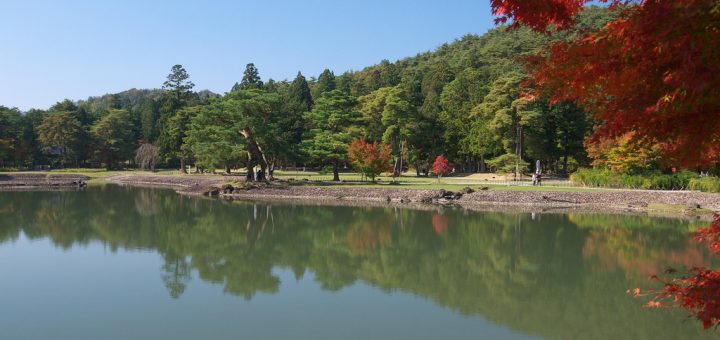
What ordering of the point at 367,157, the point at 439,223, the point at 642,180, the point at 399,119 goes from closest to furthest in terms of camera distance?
the point at 439,223, the point at 642,180, the point at 367,157, the point at 399,119

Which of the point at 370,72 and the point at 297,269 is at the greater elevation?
the point at 370,72

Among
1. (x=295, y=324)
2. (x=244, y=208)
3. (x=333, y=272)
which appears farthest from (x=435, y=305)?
(x=244, y=208)

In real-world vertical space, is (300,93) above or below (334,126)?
above

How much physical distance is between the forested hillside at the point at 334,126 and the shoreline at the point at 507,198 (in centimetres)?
386

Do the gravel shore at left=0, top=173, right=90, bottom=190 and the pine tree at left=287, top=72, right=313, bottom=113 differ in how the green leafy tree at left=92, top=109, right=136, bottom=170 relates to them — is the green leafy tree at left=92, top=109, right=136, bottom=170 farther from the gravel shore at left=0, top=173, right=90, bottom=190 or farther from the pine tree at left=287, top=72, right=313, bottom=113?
the pine tree at left=287, top=72, right=313, bottom=113

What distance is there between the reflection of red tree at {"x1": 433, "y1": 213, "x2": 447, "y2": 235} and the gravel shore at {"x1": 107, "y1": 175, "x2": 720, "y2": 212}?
556 centimetres

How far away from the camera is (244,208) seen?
26.5 m

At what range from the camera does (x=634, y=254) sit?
14859mm

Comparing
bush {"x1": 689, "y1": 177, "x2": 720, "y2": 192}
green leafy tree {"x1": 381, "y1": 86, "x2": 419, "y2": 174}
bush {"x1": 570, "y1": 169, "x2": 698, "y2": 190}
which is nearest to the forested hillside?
green leafy tree {"x1": 381, "y1": 86, "x2": 419, "y2": 174}

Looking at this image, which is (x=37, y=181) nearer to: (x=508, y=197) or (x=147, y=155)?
(x=147, y=155)

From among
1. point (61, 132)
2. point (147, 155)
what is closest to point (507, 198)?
point (147, 155)

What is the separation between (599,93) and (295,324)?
21.4 feet

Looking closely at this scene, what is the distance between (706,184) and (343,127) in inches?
916

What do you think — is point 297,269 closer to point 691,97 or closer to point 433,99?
point 691,97
